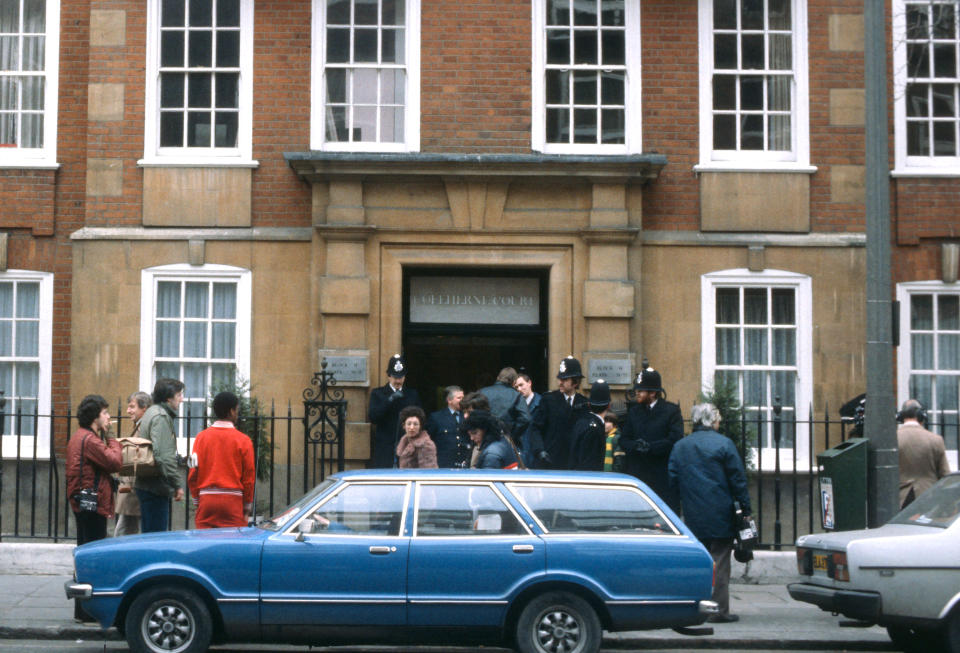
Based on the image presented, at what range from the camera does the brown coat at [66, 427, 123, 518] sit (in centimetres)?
972

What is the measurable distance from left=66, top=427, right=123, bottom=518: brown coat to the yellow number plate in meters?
5.50

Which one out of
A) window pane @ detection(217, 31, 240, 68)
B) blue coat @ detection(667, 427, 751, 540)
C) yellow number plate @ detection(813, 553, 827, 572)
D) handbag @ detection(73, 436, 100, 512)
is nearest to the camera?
yellow number plate @ detection(813, 553, 827, 572)

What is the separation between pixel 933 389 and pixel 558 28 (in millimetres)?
6140

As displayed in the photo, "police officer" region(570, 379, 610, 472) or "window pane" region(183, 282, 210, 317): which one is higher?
"window pane" region(183, 282, 210, 317)

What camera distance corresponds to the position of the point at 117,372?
45.8ft

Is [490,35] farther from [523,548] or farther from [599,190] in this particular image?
[523,548]

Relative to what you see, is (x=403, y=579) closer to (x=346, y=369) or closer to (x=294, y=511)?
(x=294, y=511)

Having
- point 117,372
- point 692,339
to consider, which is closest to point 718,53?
point 692,339

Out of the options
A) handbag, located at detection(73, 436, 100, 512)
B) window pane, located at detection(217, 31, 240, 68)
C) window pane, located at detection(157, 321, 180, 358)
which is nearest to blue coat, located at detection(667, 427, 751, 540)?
handbag, located at detection(73, 436, 100, 512)

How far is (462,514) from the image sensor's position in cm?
834

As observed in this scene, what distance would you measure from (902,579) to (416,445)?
14.5 ft

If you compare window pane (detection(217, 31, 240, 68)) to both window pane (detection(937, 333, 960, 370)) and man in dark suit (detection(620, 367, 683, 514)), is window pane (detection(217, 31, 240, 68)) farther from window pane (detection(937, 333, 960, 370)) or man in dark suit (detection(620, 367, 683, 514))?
window pane (detection(937, 333, 960, 370))

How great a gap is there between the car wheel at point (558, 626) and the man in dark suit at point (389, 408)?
4967 mm

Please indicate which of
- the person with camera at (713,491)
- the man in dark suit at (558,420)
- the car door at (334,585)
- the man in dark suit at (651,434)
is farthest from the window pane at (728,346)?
the car door at (334,585)
